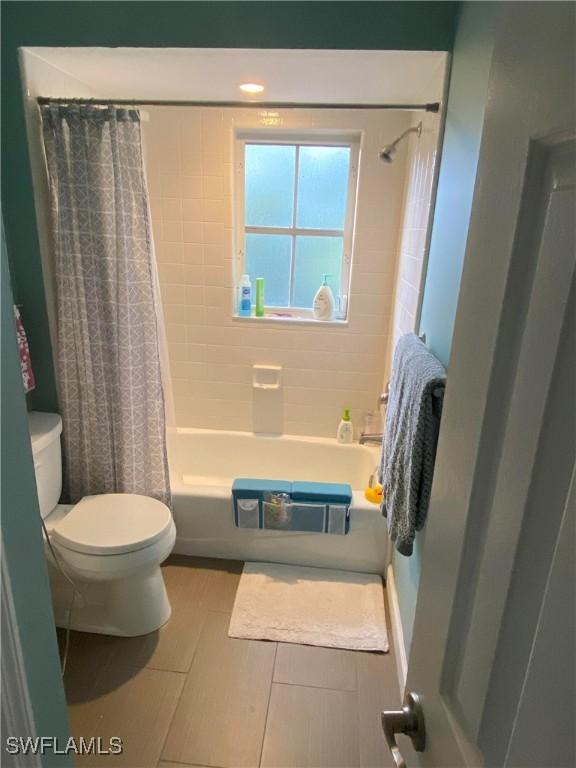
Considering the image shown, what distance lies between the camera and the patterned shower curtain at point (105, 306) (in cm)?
183

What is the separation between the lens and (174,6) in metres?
1.61

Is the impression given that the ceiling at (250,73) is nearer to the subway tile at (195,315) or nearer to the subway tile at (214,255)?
the subway tile at (214,255)

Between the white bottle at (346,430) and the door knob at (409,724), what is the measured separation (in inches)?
82.1

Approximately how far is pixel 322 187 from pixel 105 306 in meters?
1.40

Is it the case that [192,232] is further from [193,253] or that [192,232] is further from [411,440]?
[411,440]

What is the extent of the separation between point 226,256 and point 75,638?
1977mm

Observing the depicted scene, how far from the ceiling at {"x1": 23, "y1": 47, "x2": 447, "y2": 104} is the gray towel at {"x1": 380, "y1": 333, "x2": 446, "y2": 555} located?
1.01 meters

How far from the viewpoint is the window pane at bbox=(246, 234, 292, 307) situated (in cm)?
274

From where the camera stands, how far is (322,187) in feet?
8.63

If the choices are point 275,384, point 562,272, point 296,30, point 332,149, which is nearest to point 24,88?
point 296,30

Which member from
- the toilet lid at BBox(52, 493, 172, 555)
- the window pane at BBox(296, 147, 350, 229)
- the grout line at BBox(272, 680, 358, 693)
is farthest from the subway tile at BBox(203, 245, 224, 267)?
the grout line at BBox(272, 680, 358, 693)

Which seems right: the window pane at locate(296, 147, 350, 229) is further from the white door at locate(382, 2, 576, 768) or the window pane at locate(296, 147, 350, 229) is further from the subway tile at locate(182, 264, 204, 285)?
the white door at locate(382, 2, 576, 768)

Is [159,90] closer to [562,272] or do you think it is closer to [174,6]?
[174,6]

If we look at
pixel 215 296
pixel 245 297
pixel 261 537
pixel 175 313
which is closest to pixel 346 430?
pixel 261 537
